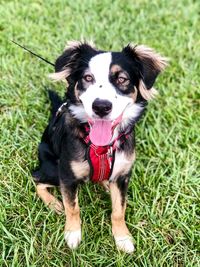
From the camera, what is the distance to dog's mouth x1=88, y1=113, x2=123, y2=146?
9.49ft

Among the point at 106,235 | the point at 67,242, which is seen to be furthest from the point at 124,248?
the point at 67,242

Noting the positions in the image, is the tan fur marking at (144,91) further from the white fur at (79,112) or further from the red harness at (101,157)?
the white fur at (79,112)

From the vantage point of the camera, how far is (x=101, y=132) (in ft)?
9.55

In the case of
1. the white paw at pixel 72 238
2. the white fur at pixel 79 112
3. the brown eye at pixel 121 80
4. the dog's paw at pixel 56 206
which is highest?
the brown eye at pixel 121 80

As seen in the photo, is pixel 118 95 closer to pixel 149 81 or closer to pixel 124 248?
pixel 149 81

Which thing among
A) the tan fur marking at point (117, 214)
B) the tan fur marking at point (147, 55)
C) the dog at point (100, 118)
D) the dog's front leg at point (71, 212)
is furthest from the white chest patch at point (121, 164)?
the tan fur marking at point (147, 55)

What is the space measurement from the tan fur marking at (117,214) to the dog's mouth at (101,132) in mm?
487

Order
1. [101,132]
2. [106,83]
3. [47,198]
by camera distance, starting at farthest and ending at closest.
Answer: [47,198]
[101,132]
[106,83]

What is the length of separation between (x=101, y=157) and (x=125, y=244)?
28.6 inches

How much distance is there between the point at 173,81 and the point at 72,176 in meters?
2.12

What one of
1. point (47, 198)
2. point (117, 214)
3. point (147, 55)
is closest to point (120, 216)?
point (117, 214)

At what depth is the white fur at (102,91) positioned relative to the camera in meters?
2.72

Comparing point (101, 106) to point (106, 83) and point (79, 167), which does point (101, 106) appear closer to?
point (106, 83)

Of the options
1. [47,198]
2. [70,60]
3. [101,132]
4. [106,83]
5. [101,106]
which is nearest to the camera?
[101,106]
